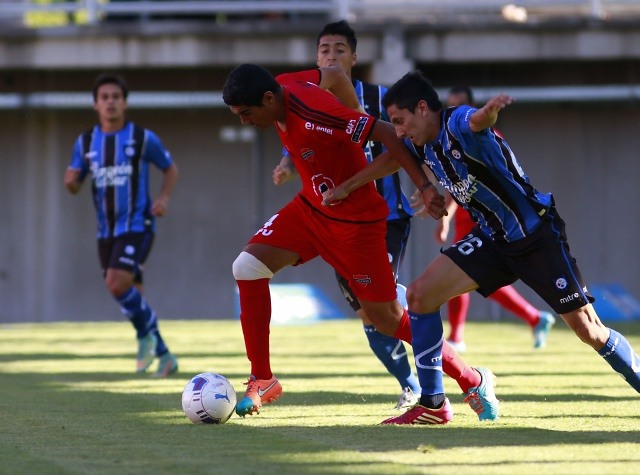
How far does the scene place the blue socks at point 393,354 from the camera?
282 inches

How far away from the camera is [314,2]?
17062mm

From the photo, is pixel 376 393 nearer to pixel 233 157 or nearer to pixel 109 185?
pixel 109 185

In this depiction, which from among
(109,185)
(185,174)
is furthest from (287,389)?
(185,174)

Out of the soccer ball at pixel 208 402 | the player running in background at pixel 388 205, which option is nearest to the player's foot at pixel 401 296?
the player running in background at pixel 388 205

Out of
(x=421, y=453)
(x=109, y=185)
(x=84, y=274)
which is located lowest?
(x=84, y=274)

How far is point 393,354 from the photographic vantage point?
7.16 metres

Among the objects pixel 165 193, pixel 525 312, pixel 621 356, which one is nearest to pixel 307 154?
pixel 621 356

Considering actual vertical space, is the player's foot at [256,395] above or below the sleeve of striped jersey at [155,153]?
below

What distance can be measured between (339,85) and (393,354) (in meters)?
1.54

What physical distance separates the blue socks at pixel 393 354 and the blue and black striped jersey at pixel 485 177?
1.21 m

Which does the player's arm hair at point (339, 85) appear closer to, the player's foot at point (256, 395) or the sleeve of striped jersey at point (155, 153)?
the player's foot at point (256, 395)

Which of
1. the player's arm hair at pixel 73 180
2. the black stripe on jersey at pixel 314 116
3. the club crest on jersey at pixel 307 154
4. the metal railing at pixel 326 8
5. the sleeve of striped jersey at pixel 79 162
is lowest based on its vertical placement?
the player's arm hair at pixel 73 180

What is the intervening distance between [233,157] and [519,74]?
176 inches

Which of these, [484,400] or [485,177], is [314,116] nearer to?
[485,177]
